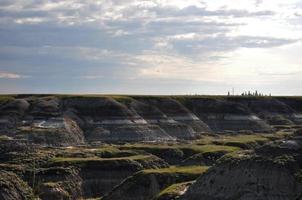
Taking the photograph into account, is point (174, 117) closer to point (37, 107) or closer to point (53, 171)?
point (37, 107)

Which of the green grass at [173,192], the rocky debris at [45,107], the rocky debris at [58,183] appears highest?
the rocky debris at [45,107]

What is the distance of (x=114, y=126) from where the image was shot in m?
136

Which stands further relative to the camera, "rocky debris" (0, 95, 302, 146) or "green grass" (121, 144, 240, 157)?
"rocky debris" (0, 95, 302, 146)

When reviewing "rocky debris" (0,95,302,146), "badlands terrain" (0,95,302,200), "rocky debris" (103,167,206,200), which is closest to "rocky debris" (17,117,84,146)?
"rocky debris" (0,95,302,146)

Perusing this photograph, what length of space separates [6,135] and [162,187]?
60.5 metres

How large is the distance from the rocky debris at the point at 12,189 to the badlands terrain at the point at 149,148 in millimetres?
152

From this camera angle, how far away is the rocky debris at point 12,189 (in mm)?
67062

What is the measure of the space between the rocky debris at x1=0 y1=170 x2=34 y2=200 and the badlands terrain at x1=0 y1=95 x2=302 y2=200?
0.50 ft

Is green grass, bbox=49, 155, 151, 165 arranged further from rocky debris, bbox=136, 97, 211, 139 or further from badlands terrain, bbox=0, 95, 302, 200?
rocky debris, bbox=136, 97, 211, 139

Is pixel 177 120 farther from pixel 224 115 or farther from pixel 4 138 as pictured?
pixel 4 138

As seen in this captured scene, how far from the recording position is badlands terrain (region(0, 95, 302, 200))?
2077 inches

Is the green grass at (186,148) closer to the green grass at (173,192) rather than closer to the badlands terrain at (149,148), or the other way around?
the badlands terrain at (149,148)

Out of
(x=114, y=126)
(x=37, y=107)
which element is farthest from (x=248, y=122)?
(x=37, y=107)

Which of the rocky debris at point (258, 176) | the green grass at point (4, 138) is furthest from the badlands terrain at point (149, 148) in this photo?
the green grass at point (4, 138)
